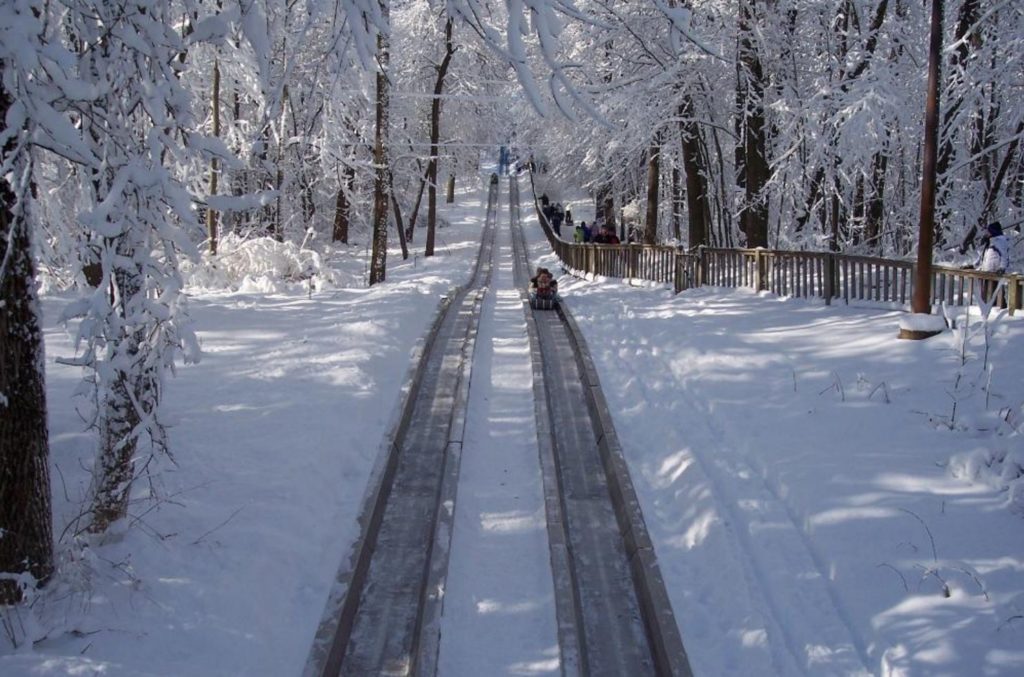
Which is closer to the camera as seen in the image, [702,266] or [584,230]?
[702,266]

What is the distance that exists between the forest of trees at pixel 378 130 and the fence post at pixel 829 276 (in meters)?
2.64

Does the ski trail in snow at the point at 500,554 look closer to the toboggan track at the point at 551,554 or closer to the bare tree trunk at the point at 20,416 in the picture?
the toboggan track at the point at 551,554

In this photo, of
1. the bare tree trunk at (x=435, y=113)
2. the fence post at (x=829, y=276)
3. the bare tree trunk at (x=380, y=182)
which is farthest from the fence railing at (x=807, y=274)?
the bare tree trunk at (x=435, y=113)

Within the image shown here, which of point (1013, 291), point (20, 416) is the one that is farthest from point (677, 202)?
point (20, 416)

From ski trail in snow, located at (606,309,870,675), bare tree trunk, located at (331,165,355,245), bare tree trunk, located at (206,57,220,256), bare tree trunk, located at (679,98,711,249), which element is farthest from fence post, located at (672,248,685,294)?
bare tree trunk, located at (331,165,355,245)

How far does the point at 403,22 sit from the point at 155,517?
109 feet

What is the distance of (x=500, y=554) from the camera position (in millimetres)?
6988

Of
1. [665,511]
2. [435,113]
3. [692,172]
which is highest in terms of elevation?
[435,113]

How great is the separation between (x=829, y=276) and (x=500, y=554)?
9.97 metres

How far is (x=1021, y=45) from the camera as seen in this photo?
1387cm

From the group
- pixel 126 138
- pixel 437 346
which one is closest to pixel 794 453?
pixel 126 138

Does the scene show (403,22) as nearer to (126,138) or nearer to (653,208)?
(653,208)

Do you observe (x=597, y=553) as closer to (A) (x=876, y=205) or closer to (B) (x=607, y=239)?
(A) (x=876, y=205)

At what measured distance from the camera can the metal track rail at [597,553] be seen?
5.42 meters
